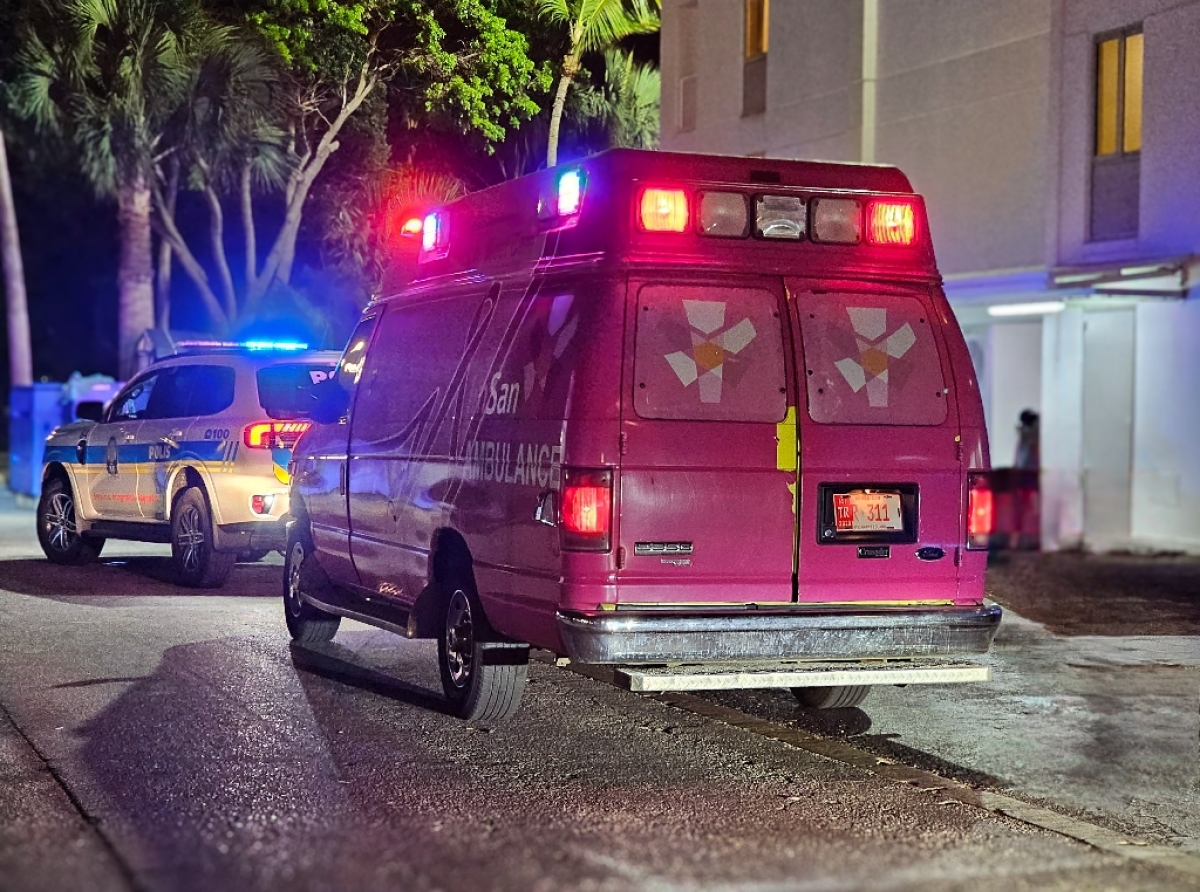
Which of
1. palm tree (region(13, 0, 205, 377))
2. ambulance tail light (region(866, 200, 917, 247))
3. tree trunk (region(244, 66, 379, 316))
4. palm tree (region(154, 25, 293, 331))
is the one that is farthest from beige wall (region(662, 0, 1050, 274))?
ambulance tail light (region(866, 200, 917, 247))

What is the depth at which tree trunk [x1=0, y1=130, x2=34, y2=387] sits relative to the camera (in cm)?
2873

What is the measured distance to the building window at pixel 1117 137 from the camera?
61.9 ft

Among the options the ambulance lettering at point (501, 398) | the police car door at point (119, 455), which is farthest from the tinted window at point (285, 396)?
the police car door at point (119, 455)

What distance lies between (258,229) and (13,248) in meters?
10.6

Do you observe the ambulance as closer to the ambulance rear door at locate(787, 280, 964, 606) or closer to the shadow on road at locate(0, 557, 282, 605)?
the ambulance rear door at locate(787, 280, 964, 606)

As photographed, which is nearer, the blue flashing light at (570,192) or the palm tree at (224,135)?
the blue flashing light at (570,192)

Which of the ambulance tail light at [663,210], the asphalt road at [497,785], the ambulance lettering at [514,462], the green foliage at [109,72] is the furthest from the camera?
the green foliage at [109,72]

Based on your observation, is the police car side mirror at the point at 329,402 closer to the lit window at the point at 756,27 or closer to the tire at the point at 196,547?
the tire at the point at 196,547

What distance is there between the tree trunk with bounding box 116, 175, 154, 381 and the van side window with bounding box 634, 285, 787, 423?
2123 centimetres

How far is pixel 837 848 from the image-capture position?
623 cm

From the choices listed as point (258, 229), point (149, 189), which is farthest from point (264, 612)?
point (258, 229)

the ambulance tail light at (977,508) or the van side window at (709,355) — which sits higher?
the van side window at (709,355)

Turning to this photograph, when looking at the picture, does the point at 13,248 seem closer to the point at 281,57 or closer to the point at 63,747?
the point at 281,57

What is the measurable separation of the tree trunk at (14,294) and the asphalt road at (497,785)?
19105mm
